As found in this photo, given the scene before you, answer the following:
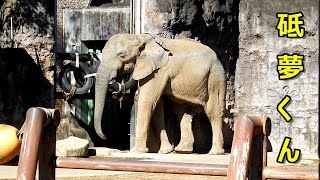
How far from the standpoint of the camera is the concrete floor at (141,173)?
8.66 metres

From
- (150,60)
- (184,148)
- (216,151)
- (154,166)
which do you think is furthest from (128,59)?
(154,166)

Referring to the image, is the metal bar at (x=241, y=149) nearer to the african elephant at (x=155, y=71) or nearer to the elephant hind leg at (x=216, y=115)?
the african elephant at (x=155, y=71)

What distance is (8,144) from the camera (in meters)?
3.38

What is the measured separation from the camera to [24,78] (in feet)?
41.5

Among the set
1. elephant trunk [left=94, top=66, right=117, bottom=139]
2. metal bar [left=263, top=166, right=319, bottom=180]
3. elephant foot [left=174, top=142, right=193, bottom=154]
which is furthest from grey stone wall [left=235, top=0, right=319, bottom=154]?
metal bar [left=263, top=166, right=319, bottom=180]

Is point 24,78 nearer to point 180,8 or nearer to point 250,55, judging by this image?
point 180,8

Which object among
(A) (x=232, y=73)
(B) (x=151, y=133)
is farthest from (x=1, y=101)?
(A) (x=232, y=73)

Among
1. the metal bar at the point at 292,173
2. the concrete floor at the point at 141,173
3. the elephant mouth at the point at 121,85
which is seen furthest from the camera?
the elephant mouth at the point at 121,85

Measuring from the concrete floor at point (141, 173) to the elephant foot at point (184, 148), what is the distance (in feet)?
0.84

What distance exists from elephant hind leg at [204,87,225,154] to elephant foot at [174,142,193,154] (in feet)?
0.92

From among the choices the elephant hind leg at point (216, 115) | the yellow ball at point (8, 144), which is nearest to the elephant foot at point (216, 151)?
the elephant hind leg at point (216, 115)

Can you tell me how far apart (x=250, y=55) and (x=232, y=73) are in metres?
0.40

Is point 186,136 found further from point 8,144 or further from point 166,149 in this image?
point 8,144

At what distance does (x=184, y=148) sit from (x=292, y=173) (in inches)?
326
